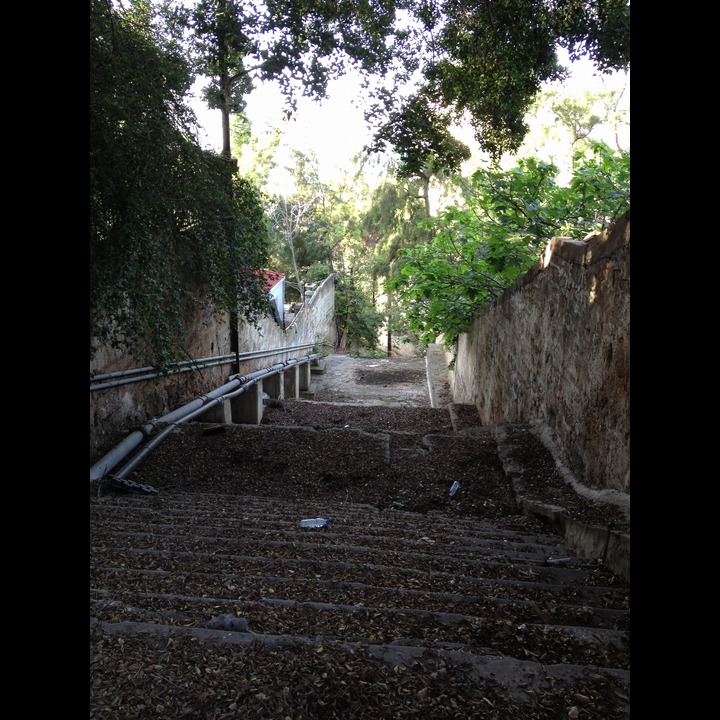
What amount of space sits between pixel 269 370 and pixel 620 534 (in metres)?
8.61

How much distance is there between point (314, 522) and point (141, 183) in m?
2.79

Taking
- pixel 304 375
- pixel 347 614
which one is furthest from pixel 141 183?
→ pixel 304 375

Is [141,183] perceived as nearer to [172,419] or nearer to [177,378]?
[172,419]

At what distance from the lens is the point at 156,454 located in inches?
213

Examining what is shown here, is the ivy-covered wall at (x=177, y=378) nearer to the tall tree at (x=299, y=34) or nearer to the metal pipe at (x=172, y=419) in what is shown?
the metal pipe at (x=172, y=419)

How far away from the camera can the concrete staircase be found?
1.30 meters

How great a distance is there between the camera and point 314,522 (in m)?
3.37

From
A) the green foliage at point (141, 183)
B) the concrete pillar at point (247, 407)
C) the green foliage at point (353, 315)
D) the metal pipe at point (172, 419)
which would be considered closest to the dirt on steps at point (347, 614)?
the metal pipe at point (172, 419)

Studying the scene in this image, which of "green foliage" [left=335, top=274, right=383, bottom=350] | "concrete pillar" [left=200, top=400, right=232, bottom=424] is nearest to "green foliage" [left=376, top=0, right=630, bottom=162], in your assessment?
"concrete pillar" [left=200, top=400, right=232, bottom=424]

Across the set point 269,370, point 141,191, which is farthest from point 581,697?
point 269,370

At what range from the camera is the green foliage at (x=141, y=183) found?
3.64 meters

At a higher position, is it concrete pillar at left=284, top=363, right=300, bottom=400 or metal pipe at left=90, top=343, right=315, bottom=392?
metal pipe at left=90, top=343, right=315, bottom=392

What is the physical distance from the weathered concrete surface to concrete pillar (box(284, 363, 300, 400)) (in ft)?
22.9

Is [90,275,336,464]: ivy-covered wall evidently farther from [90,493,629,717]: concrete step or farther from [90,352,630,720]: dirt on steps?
[90,493,629,717]: concrete step
